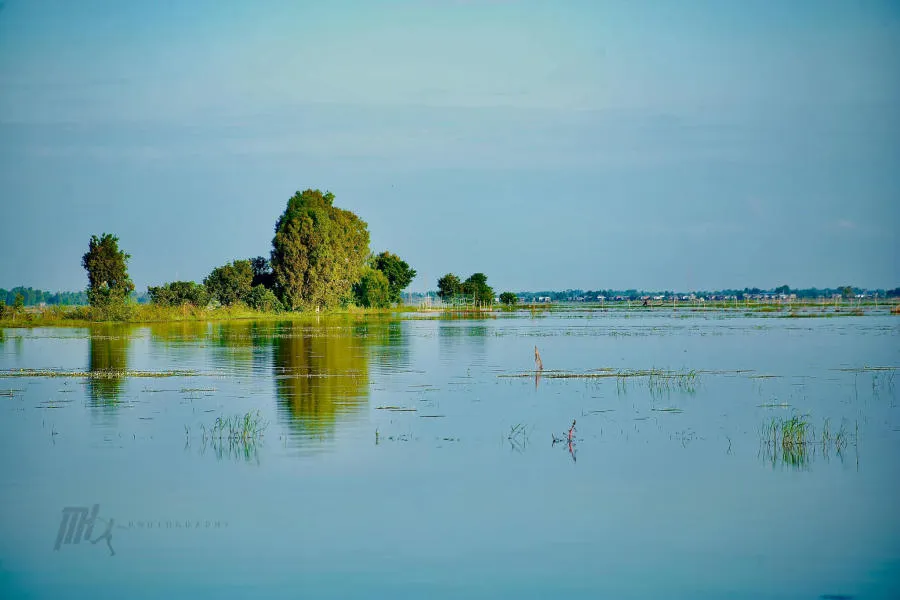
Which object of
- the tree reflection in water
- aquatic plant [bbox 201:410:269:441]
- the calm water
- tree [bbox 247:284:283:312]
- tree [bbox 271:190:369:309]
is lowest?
the calm water

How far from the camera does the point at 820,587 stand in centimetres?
1012

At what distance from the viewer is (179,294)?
8088 centimetres

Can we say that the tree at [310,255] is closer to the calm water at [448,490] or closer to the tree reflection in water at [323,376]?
the tree reflection in water at [323,376]

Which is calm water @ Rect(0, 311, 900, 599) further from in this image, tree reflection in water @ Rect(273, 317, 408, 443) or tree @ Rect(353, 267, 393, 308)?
tree @ Rect(353, 267, 393, 308)

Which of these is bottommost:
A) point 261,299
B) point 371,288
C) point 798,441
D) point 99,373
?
point 798,441

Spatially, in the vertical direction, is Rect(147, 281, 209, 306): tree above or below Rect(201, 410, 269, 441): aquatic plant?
above

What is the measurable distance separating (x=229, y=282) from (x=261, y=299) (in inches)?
153

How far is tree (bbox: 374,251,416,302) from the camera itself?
120 metres

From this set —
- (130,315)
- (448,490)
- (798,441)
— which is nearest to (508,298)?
(130,315)

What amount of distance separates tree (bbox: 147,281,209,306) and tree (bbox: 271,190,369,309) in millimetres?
8064

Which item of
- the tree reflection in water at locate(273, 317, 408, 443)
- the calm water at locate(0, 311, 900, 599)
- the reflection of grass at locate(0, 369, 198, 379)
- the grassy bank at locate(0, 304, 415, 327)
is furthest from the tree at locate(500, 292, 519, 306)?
the calm water at locate(0, 311, 900, 599)

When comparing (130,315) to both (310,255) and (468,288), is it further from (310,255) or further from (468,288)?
(468,288)

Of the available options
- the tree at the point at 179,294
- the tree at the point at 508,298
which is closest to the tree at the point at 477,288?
the tree at the point at 508,298

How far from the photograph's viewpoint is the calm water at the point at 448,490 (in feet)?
34.4
